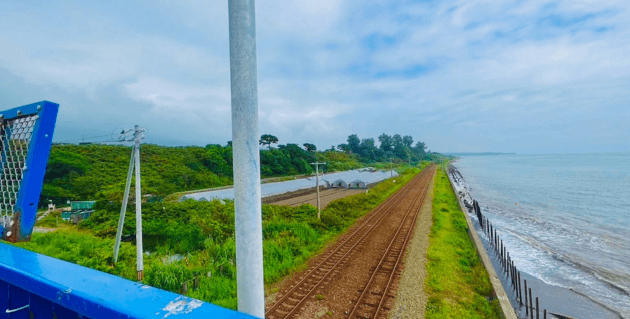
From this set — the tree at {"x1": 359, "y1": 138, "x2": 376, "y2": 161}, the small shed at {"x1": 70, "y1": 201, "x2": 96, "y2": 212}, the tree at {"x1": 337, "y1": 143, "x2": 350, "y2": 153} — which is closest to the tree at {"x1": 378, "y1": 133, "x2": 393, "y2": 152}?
the tree at {"x1": 359, "y1": 138, "x2": 376, "y2": 161}

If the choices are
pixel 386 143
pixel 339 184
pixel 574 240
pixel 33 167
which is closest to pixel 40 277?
A: pixel 33 167

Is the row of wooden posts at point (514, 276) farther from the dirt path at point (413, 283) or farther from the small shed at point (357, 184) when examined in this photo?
the small shed at point (357, 184)

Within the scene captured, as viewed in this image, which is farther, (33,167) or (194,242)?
(194,242)

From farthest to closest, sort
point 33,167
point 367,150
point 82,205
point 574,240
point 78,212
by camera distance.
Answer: point 367,150
point 82,205
point 574,240
point 78,212
point 33,167

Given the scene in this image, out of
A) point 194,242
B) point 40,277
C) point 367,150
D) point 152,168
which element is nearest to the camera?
point 40,277

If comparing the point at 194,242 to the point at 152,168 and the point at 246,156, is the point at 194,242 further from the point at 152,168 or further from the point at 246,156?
the point at 152,168

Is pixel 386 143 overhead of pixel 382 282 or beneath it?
overhead

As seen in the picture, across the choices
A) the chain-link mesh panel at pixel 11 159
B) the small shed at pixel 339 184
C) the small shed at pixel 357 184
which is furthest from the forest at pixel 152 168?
the chain-link mesh panel at pixel 11 159
